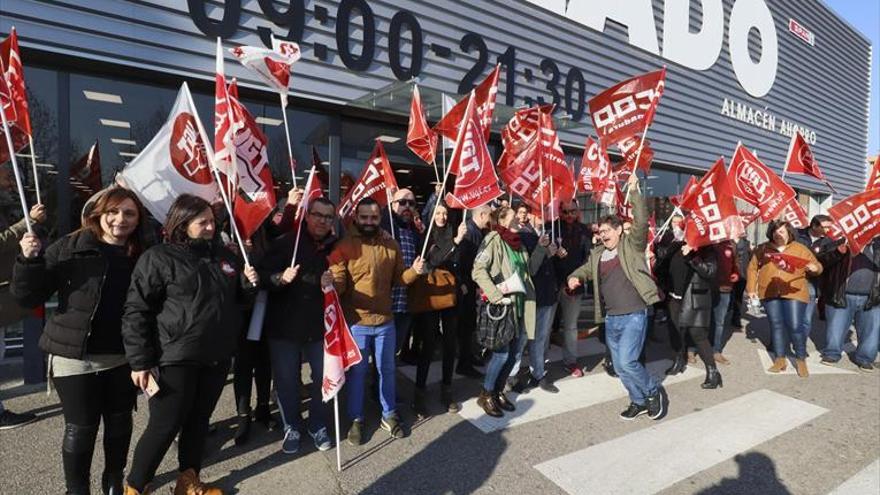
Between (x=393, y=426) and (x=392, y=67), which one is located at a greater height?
(x=392, y=67)

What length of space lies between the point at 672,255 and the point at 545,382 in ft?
7.60

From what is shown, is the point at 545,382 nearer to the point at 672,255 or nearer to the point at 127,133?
the point at 672,255

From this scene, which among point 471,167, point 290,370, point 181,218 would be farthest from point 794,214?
point 181,218

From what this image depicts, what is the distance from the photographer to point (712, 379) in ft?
18.3

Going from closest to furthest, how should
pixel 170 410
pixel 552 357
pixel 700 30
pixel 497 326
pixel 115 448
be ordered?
1. pixel 170 410
2. pixel 115 448
3. pixel 497 326
4. pixel 552 357
5. pixel 700 30

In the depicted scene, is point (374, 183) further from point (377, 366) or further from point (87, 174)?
point (87, 174)

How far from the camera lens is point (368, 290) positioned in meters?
3.87

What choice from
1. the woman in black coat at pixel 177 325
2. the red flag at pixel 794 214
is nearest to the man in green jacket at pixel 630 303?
the red flag at pixel 794 214

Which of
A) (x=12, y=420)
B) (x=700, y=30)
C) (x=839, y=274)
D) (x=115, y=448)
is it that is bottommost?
(x=12, y=420)

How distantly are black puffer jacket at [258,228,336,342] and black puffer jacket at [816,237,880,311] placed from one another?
6.84 metres

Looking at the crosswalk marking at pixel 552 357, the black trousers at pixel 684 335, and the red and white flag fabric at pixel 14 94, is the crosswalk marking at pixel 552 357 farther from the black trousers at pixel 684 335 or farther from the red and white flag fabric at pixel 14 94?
the red and white flag fabric at pixel 14 94

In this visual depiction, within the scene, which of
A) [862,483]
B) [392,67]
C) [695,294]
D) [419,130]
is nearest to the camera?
[862,483]

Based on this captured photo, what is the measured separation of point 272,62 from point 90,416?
9.52 feet

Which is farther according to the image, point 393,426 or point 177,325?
point 393,426
